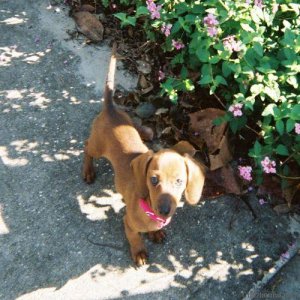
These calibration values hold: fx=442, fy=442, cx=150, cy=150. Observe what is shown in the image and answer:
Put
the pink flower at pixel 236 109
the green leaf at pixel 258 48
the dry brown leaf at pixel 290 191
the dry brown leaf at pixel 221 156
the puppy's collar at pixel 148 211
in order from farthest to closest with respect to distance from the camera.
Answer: the dry brown leaf at pixel 221 156 < the dry brown leaf at pixel 290 191 < the pink flower at pixel 236 109 < the green leaf at pixel 258 48 < the puppy's collar at pixel 148 211

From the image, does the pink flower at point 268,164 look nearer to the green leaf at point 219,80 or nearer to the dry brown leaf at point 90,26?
the green leaf at point 219,80

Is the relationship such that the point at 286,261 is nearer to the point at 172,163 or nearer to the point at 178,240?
the point at 178,240

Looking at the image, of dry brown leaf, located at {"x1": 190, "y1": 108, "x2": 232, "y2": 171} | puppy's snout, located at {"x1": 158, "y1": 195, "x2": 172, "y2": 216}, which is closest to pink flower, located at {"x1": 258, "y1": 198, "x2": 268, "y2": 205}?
dry brown leaf, located at {"x1": 190, "y1": 108, "x2": 232, "y2": 171}

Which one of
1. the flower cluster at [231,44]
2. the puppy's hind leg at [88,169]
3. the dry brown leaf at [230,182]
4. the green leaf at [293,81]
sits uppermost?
the flower cluster at [231,44]

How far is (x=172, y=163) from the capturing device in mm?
2727

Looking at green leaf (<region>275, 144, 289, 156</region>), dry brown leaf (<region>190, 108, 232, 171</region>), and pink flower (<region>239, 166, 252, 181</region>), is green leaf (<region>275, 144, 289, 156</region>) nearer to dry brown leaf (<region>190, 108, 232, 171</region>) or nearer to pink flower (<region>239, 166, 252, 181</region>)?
pink flower (<region>239, 166, 252, 181</region>)

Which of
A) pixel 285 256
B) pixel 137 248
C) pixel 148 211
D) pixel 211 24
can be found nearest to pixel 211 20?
pixel 211 24

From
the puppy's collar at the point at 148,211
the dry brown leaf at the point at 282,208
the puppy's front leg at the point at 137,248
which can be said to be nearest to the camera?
the puppy's collar at the point at 148,211

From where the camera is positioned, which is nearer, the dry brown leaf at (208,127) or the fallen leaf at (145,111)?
the dry brown leaf at (208,127)

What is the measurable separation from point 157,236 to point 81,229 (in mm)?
625

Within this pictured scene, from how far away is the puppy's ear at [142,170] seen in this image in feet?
9.30

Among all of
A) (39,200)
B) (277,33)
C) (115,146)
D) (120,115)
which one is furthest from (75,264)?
(277,33)

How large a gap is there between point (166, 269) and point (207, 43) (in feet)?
5.70

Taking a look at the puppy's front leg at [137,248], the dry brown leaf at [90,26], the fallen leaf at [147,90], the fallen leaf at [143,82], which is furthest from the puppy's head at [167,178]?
the dry brown leaf at [90,26]
